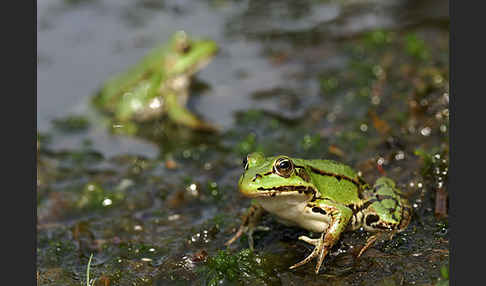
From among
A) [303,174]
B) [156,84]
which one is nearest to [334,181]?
[303,174]

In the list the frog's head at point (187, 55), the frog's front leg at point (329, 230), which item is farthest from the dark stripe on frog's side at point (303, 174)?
the frog's head at point (187, 55)

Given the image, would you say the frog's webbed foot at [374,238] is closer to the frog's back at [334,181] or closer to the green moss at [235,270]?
the frog's back at [334,181]

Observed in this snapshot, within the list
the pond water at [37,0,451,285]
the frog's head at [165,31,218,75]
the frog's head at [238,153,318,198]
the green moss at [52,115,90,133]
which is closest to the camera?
the frog's head at [238,153,318,198]

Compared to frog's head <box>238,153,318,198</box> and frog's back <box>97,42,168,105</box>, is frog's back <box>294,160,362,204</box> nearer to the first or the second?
frog's head <box>238,153,318,198</box>

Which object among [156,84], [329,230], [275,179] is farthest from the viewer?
[156,84]

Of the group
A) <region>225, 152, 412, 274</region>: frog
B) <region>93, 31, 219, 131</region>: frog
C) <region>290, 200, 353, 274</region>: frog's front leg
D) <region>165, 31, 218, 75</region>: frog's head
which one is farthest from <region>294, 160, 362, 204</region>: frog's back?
<region>165, 31, 218, 75</region>: frog's head

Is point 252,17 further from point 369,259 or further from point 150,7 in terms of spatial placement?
point 369,259

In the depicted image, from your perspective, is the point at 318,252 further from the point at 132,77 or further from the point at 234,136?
the point at 132,77
